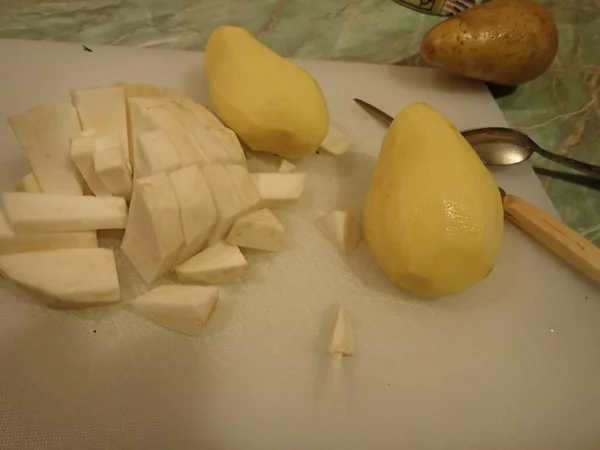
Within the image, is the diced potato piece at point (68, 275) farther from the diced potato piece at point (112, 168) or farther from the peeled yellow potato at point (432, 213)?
the peeled yellow potato at point (432, 213)

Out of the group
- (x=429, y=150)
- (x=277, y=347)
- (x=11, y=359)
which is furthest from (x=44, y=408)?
(x=429, y=150)

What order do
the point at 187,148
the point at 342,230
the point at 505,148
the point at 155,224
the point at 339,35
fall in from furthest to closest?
the point at 339,35
the point at 505,148
the point at 342,230
the point at 187,148
the point at 155,224

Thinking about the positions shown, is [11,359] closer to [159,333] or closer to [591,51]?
[159,333]

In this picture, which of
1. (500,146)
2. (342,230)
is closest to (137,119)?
(342,230)

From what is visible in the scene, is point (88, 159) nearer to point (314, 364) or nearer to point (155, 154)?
point (155, 154)

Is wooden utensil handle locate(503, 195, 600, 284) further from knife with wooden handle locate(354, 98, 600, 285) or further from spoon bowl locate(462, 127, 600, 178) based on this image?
spoon bowl locate(462, 127, 600, 178)

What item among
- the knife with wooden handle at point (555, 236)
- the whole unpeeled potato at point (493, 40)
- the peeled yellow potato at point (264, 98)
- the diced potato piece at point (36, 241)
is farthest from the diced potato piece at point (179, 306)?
the whole unpeeled potato at point (493, 40)

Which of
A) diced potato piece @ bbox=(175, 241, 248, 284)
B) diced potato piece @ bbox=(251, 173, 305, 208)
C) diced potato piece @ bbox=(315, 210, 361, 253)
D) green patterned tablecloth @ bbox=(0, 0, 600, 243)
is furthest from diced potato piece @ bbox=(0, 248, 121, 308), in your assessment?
green patterned tablecloth @ bbox=(0, 0, 600, 243)
